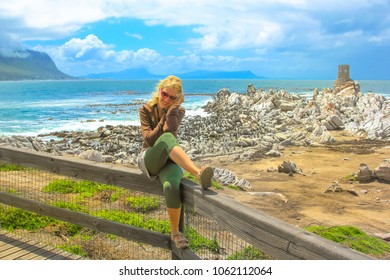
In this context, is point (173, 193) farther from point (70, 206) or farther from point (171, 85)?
point (70, 206)

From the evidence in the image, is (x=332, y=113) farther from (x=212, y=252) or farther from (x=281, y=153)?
(x=212, y=252)

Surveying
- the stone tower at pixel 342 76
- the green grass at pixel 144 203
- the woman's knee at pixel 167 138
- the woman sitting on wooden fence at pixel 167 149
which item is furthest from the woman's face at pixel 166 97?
the stone tower at pixel 342 76

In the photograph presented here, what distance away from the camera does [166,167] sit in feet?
11.9

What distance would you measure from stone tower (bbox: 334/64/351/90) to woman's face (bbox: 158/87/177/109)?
50.2 metres

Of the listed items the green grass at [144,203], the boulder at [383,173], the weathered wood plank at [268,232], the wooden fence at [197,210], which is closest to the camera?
the weathered wood plank at [268,232]

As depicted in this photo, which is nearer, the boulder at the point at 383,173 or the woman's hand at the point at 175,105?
the woman's hand at the point at 175,105

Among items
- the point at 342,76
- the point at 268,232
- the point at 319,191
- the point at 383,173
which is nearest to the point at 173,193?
the point at 268,232

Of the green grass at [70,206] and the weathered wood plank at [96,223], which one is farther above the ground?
the weathered wood plank at [96,223]

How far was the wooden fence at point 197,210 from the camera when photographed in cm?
236

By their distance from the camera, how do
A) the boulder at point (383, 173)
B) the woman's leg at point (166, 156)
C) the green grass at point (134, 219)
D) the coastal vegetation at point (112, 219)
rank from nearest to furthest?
the woman's leg at point (166, 156)
the coastal vegetation at point (112, 219)
the green grass at point (134, 219)
the boulder at point (383, 173)

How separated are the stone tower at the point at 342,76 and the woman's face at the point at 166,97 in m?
50.2

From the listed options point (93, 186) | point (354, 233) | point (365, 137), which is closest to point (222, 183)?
point (93, 186)

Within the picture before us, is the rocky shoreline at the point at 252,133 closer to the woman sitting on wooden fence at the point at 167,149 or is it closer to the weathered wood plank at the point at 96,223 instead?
the weathered wood plank at the point at 96,223
